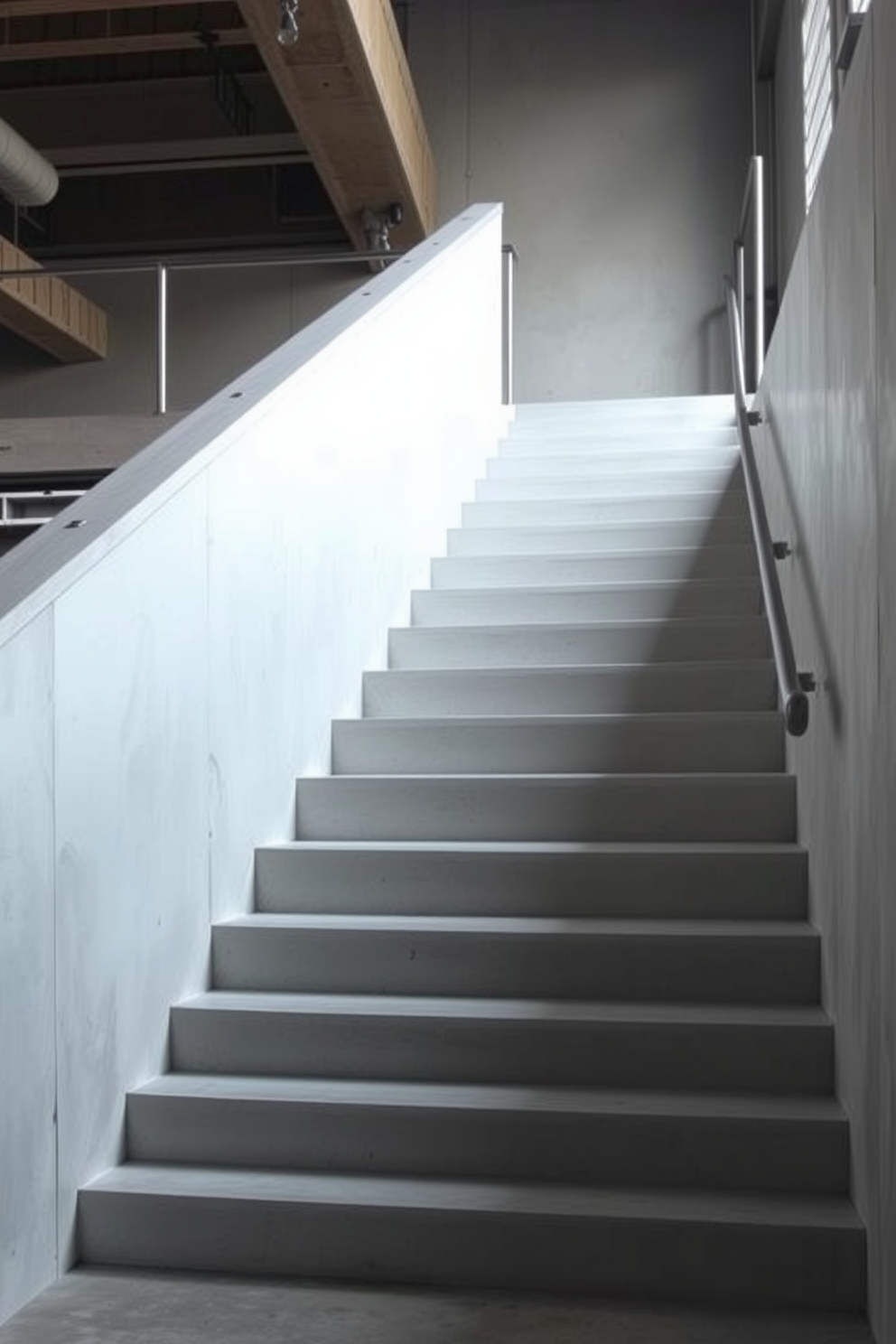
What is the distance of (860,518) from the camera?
287cm

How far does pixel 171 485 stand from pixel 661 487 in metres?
3.21

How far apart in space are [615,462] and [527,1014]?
3590 millimetres

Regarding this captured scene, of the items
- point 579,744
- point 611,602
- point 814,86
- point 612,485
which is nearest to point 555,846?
point 579,744

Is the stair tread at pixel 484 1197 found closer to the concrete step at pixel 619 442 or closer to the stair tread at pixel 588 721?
the stair tread at pixel 588 721

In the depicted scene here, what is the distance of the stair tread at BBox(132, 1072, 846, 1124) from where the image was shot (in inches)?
128

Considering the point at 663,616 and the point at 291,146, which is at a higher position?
the point at 291,146

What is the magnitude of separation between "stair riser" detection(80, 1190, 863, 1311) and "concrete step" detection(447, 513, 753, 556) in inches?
123

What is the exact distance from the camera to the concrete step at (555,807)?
13.8 ft

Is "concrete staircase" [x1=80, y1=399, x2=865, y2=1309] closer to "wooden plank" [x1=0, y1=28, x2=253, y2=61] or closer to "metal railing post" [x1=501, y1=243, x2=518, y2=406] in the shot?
"metal railing post" [x1=501, y1=243, x2=518, y2=406]

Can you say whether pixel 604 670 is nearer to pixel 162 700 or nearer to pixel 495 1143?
pixel 162 700

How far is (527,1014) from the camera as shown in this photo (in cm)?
354

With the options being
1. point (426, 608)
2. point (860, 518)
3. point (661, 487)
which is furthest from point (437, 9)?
point (860, 518)

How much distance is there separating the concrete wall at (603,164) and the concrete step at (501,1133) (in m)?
7.79

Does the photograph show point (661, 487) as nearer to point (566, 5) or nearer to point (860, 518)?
point (860, 518)
